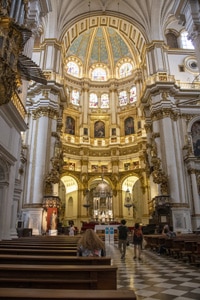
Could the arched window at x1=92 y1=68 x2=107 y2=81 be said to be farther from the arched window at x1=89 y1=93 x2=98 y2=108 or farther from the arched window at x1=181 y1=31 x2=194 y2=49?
the arched window at x1=181 y1=31 x2=194 y2=49

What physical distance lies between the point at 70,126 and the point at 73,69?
871 cm

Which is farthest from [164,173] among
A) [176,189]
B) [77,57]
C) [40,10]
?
[77,57]

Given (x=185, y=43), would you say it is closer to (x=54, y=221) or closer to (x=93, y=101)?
(x=93, y=101)

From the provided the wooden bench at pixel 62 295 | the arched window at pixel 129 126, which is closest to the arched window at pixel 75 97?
the arched window at pixel 129 126

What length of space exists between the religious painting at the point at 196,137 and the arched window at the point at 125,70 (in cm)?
1539

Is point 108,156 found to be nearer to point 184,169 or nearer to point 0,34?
point 184,169

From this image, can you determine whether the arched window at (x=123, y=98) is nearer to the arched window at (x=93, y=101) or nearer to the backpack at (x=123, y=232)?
the arched window at (x=93, y=101)

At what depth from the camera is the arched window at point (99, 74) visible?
35.3 metres

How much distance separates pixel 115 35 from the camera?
3378cm

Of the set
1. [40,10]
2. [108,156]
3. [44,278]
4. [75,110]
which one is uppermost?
[75,110]

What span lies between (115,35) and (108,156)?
16924mm

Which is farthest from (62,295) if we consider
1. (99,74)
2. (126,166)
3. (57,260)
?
(99,74)

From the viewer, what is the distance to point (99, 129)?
3266 centimetres

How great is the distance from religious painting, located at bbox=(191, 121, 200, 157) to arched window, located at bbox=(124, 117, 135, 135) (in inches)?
407
